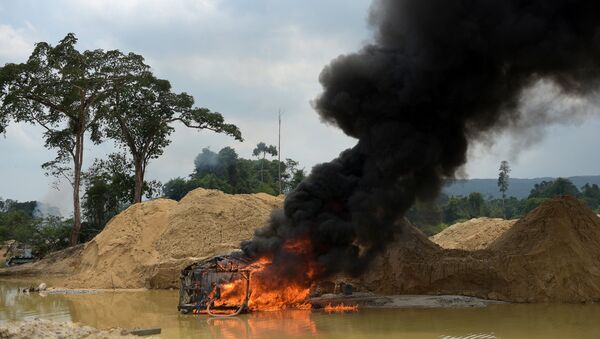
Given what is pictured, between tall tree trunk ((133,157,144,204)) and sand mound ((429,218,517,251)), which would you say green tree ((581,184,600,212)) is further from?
tall tree trunk ((133,157,144,204))

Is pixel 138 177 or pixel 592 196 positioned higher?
pixel 592 196

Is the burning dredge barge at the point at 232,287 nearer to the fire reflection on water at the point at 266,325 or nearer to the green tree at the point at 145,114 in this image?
the fire reflection on water at the point at 266,325

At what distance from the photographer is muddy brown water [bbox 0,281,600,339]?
59.5 feet

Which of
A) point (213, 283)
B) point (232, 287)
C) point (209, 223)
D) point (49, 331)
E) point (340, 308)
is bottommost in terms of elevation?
point (49, 331)

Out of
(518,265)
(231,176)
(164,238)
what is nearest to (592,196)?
(231,176)

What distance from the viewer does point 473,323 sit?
20.2m

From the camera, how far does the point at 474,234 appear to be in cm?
3988

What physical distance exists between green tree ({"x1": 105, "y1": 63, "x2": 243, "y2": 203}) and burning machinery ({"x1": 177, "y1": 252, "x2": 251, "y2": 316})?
31253mm

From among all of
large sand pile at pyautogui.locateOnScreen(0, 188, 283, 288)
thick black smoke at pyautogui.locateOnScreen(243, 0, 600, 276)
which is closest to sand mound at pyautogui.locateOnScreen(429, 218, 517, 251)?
thick black smoke at pyautogui.locateOnScreen(243, 0, 600, 276)

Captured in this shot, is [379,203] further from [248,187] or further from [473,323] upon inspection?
[248,187]

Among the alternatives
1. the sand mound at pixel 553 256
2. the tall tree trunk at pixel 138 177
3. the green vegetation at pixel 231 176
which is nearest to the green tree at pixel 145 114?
the tall tree trunk at pixel 138 177

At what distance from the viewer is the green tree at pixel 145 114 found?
53.8m

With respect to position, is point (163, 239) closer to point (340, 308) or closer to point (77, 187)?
point (77, 187)

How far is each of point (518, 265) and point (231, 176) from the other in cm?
5628
